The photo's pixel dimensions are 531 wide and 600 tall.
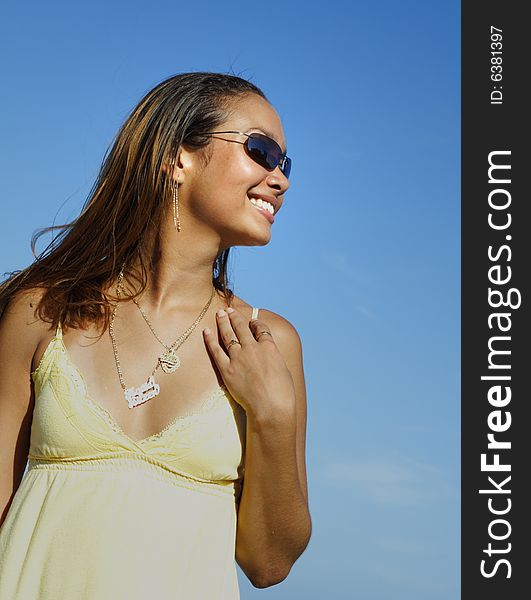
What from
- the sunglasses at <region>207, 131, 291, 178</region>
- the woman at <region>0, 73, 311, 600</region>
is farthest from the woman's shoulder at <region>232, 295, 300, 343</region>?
the sunglasses at <region>207, 131, 291, 178</region>

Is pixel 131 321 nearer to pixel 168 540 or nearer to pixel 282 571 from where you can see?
pixel 168 540

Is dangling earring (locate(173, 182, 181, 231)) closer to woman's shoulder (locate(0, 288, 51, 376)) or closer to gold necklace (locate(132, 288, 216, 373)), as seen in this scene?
gold necklace (locate(132, 288, 216, 373))

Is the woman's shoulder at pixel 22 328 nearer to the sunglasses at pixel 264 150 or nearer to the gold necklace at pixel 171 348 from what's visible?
the gold necklace at pixel 171 348

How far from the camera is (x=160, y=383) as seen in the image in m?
3.76

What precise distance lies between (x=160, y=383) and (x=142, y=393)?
0.09m

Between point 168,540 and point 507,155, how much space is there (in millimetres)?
4320

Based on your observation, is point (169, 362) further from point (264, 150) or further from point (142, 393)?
point (264, 150)

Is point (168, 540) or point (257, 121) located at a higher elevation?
point (257, 121)

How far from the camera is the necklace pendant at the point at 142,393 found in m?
3.68

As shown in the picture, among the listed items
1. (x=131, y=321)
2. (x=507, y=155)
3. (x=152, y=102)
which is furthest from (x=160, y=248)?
(x=507, y=155)

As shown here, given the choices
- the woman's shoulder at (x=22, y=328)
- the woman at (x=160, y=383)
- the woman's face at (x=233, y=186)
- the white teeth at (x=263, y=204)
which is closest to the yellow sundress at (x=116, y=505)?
the woman at (x=160, y=383)

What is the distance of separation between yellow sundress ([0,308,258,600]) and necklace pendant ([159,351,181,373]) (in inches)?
7.7

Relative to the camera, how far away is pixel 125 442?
11.7 feet

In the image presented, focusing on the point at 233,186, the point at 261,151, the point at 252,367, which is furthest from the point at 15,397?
the point at 261,151
